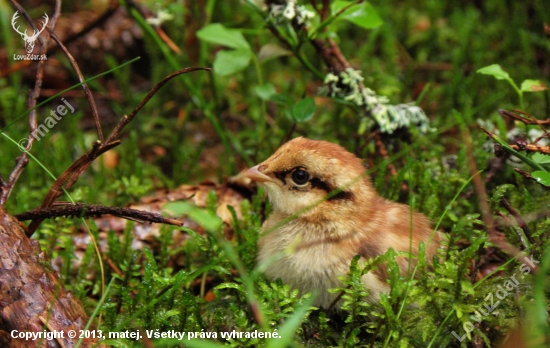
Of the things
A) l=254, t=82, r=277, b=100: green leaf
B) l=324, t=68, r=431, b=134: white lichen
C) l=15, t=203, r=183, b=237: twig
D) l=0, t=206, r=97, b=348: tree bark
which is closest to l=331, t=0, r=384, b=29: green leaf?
l=324, t=68, r=431, b=134: white lichen

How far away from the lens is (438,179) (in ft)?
10.3

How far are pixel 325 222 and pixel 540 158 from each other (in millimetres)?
962

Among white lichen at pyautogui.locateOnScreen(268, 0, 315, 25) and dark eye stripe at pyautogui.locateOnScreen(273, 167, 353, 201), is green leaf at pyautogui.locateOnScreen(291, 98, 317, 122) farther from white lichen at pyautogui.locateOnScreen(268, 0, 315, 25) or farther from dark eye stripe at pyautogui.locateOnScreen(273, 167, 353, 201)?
dark eye stripe at pyautogui.locateOnScreen(273, 167, 353, 201)

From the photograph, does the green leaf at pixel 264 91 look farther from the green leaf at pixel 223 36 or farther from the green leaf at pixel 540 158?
the green leaf at pixel 540 158

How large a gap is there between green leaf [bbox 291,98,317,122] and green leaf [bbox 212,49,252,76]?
1.24 ft

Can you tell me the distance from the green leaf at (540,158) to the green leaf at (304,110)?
3.86ft

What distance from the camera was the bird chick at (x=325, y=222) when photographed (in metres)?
2.44

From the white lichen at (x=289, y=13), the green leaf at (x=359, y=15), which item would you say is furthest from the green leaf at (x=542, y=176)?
the white lichen at (x=289, y=13)

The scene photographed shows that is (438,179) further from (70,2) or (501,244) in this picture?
(70,2)

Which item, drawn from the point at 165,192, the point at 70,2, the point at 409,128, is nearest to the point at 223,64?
the point at 165,192

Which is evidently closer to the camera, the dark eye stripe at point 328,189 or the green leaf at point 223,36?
the dark eye stripe at point 328,189

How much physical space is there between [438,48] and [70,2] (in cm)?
339

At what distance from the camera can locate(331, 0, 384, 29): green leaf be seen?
3066mm

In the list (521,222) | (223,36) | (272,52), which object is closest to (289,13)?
(272,52)
